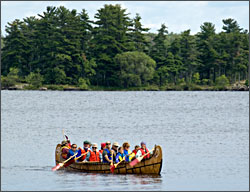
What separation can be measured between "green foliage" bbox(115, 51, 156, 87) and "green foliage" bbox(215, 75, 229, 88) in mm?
15110

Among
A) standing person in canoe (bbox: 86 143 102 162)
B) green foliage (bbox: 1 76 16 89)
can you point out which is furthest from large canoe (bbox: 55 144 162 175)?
green foliage (bbox: 1 76 16 89)

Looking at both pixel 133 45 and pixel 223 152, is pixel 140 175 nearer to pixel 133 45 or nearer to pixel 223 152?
pixel 223 152

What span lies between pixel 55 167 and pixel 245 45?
105 metres

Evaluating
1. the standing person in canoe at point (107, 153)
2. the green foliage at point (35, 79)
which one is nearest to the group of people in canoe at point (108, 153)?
the standing person in canoe at point (107, 153)

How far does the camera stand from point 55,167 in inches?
1077

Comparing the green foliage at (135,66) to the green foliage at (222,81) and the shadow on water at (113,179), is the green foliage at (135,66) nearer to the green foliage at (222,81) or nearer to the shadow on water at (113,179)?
the green foliage at (222,81)

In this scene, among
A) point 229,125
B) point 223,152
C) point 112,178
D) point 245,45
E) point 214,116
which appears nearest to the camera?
point 112,178

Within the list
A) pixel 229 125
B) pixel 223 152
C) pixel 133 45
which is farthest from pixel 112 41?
pixel 223 152

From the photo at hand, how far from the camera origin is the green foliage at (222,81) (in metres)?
125

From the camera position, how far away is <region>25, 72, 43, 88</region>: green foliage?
11638 cm

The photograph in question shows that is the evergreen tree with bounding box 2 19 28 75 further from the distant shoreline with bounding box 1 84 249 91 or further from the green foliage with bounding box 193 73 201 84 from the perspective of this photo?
the green foliage with bounding box 193 73 201 84

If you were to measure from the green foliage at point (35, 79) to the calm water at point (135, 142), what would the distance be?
42993 mm

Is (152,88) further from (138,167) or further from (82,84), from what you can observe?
(138,167)

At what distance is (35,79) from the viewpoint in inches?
4589
